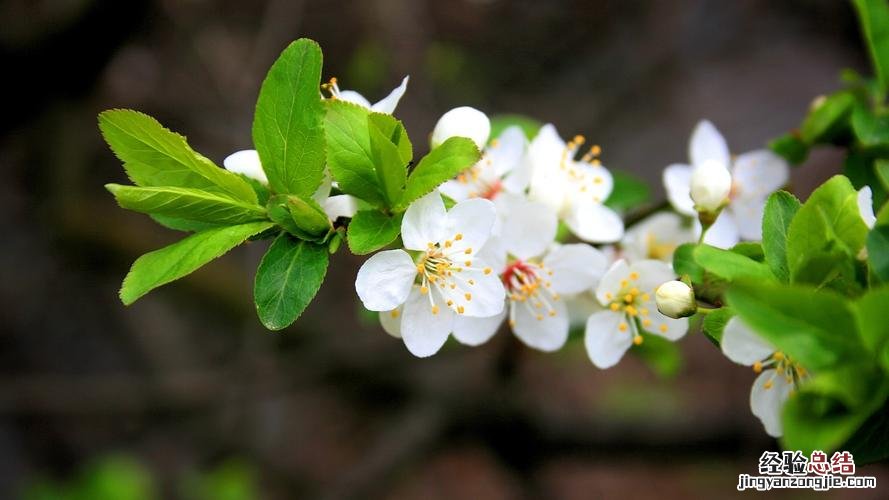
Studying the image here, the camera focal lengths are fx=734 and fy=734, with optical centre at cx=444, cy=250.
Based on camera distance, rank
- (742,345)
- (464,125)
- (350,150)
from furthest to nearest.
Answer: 1. (464,125)
2. (350,150)
3. (742,345)

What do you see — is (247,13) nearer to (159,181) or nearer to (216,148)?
(216,148)

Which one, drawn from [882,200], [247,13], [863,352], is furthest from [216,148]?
[863,352]

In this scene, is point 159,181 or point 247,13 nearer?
point 159,181

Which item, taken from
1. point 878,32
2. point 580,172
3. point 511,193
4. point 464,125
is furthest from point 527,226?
point 878,32

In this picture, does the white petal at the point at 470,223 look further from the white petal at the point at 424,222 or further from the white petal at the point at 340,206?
the white petal at the point at 340,206

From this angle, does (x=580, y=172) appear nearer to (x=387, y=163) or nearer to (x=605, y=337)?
(x=605, y=337)

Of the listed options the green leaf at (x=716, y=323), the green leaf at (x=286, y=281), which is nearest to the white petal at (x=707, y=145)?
the green leaf at (x=716, y=323)

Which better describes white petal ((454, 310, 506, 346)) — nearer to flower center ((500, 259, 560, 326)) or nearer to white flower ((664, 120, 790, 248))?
flower center ((500, 259, 560, 326))
